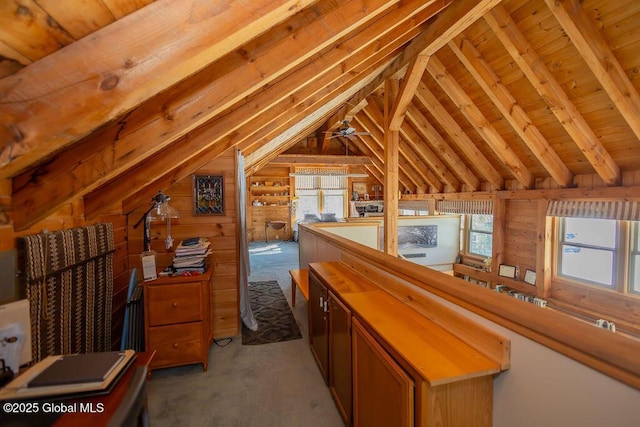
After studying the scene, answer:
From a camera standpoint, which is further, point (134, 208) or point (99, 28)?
point (134, 208)

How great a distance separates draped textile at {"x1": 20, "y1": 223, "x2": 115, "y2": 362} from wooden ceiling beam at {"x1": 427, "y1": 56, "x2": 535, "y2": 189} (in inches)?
168

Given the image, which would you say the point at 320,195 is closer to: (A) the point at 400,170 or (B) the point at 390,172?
(A) the point at 400,170

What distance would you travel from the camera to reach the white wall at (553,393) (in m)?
0.73

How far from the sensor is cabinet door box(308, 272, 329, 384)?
82.0 inches

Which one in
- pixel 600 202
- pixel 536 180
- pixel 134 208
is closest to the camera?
pixel 134 208

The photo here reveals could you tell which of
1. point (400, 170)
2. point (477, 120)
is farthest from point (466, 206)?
point (477, 120)

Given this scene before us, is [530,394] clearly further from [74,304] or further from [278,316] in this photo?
[278,316]

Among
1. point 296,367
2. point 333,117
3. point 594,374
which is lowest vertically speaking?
point 296,367

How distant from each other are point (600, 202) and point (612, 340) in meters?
4.46

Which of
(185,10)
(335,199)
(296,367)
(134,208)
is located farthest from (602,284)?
(335,199)

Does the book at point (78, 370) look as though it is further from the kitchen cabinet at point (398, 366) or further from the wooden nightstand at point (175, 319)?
the wooden nightstand at point (175, 319)

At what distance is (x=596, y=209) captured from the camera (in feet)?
12.9

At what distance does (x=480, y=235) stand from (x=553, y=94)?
409 cm

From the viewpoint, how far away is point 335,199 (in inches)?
413
